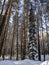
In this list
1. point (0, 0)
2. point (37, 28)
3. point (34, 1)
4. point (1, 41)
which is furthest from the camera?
point (37, 28)

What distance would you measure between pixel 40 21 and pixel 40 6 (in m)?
3.04

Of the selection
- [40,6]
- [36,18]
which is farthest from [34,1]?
[36,18]

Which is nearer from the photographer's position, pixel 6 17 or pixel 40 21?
pixel 6 17

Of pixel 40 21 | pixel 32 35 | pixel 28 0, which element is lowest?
pixel 32 35

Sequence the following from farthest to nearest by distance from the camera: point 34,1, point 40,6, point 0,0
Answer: point 40,6
point 34,1
point 0,0

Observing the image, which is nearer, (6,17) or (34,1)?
(6,17)

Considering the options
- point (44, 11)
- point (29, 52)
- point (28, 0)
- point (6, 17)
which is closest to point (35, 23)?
point (44, 11)

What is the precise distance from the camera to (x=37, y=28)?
31578 millimetres

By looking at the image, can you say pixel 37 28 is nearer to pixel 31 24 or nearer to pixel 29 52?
pixel 31 24

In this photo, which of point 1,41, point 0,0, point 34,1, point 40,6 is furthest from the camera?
point 40,6

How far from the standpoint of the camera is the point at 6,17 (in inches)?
477

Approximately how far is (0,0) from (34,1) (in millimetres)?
6749

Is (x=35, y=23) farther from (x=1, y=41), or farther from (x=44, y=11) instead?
(x=1, y=41)

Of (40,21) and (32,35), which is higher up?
(40,21)
